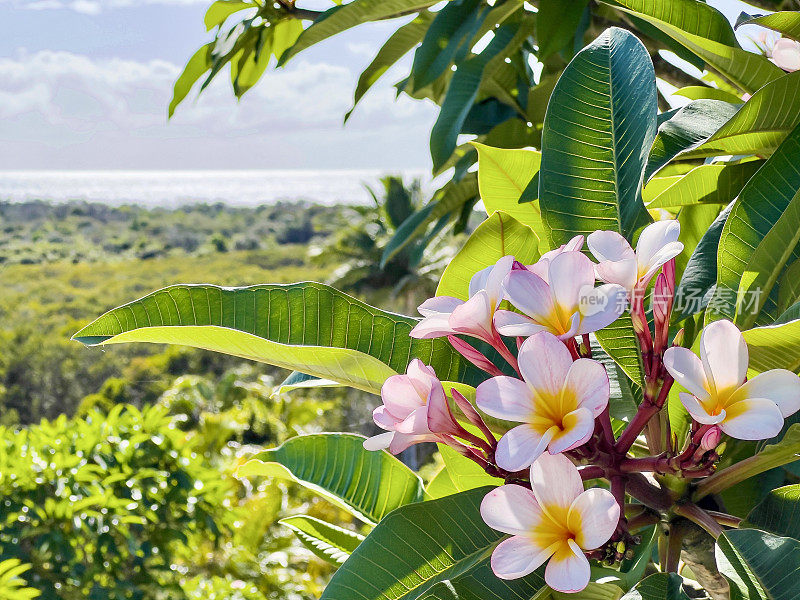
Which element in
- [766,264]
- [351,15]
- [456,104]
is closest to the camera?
[766,264]

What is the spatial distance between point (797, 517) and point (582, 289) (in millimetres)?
196

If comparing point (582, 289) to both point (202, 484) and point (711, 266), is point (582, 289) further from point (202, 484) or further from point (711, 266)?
point (202, 484)

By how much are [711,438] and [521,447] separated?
0.35ft

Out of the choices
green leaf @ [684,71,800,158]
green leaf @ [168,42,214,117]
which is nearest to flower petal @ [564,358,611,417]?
green leaf @ [684,71,800,158]

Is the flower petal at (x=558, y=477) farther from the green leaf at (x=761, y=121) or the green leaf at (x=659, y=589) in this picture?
the green leaf at (x=761, y=121)

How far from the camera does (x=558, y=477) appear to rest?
1.12 ft

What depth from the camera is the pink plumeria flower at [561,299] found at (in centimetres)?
36

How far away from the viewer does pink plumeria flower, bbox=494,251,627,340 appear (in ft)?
1.20

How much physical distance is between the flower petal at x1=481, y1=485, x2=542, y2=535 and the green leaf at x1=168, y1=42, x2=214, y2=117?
0.97 metres

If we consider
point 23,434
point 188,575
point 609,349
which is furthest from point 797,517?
point 188,575

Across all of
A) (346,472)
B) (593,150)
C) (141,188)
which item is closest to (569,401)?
(593,150)

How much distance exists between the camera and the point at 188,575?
3814 mm

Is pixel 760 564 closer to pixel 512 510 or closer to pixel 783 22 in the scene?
pixel 512 510

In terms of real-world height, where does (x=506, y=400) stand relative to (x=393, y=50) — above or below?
below
